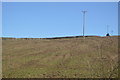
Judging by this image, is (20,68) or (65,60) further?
(65,60)

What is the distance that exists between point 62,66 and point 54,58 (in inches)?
195

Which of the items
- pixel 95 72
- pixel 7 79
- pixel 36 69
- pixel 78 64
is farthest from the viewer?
pixel 78 64

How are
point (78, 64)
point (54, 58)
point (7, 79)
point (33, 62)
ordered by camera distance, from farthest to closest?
point (54, 58)
point (33, 62)
point (78, 64)
point (7, 79)

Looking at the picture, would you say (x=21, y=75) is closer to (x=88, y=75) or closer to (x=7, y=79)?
(x=7, y=79)

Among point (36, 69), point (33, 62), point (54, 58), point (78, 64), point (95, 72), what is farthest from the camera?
point (54, 58)

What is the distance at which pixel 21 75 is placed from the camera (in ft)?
70.8

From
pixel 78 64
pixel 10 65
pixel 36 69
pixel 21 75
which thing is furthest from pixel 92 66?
pixel 10 65

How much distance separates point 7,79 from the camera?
20.4 m

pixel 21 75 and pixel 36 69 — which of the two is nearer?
pixel 21 75

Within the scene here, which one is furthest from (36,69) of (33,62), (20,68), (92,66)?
(92,66)

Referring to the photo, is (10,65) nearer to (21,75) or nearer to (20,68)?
(20,68)

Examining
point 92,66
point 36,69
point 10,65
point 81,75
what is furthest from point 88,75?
point 10,65

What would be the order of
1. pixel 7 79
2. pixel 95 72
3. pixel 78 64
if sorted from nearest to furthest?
pixel 7 79, pixel 95 72, pixel 78 64

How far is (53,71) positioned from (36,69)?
6.80 ft
